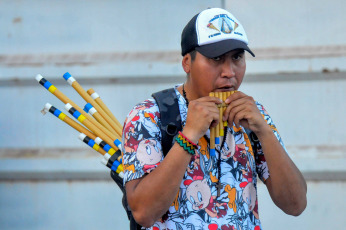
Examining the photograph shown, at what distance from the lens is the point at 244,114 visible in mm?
2244

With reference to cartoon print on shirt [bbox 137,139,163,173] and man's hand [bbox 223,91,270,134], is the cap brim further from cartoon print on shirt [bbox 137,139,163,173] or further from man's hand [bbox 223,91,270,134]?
cartoon print on shirt [bbox 137,139,163,173]

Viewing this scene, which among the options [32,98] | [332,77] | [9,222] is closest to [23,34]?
[32,98]

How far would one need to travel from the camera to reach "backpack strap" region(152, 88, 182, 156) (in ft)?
7.38

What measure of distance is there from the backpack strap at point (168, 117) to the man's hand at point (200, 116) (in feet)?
0.29

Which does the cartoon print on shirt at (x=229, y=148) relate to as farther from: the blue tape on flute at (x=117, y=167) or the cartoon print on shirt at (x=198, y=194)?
the blue tape on flute at (x=117, y=167)

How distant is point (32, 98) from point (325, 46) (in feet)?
6.81

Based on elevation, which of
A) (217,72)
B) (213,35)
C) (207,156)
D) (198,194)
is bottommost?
(198,194)

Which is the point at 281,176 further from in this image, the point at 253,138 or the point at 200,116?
the point at 200,116

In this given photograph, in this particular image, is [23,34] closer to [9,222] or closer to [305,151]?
[9,222]

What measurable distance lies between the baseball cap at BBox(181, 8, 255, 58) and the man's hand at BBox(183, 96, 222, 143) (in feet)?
0.57

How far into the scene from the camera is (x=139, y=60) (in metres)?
4.16

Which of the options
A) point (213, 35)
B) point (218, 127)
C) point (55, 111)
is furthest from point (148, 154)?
point (55, 111)

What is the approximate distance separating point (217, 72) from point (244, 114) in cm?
19

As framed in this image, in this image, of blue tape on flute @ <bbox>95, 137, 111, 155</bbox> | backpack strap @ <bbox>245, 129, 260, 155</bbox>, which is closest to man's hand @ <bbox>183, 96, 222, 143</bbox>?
backpack strap @ <bbox>245, 129, 260, 155</bbox>
